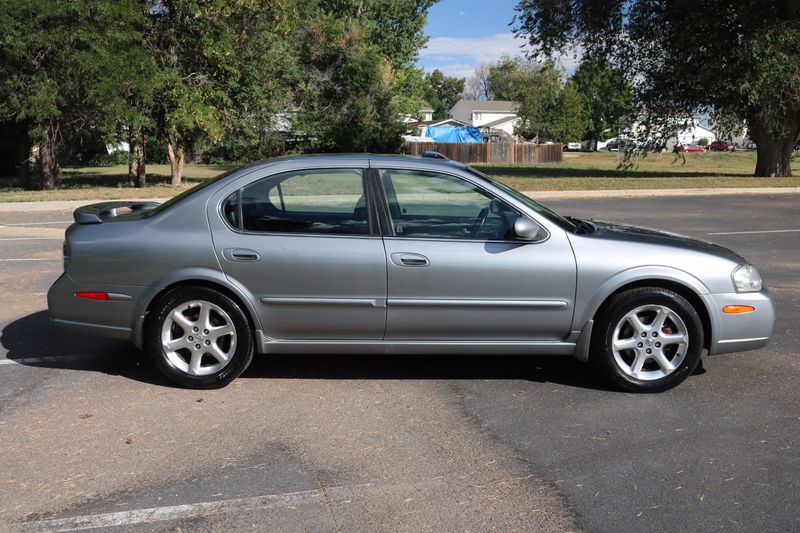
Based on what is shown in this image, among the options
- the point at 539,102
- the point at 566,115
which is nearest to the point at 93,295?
the point at 539,102

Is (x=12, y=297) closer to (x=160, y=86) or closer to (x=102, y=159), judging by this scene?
(x=160, y=86)

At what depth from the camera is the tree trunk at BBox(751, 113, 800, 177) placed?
1147 inches

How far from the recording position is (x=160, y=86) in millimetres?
23906

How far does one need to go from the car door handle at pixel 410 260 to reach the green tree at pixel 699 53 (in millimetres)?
22866

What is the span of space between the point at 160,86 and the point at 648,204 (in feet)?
47.3

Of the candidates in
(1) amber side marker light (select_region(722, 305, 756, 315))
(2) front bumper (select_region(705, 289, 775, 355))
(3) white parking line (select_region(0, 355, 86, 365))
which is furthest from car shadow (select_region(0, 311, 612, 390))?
(1) amber side marker light (select_region(722, 305, 756, 315))

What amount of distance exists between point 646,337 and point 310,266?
2285 mm

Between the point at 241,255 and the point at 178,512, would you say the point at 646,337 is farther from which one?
the point at 178,512

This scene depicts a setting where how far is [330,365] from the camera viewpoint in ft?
20.0

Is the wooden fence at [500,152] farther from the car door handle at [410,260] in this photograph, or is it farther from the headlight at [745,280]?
the car door handle at [410,260]

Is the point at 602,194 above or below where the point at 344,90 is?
below

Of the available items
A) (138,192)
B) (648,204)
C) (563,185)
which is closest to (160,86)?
(138,192)

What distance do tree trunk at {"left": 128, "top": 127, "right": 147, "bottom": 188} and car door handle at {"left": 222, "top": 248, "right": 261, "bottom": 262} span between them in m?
21.2

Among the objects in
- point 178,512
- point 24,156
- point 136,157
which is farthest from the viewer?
point 24,156
